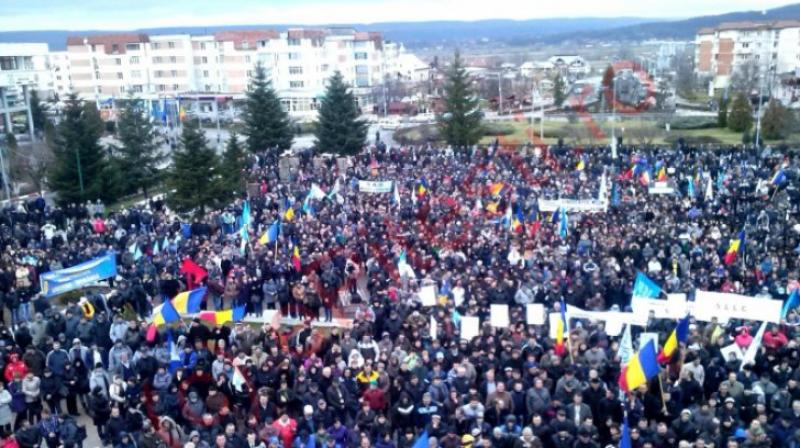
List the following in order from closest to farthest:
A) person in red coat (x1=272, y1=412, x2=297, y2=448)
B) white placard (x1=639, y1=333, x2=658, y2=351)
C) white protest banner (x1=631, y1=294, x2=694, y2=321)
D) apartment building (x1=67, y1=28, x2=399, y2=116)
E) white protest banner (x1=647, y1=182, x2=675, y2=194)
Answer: person in red coat (x1=272, y1=412, x2=297, y2=448)
white placard (x1=639, y1=333, x2=658, y2=351)
white protest banner (x1=631, y1=294, x2=694, y2=321)
white protest banner (x1=647, y1=182, x2=675, y2=194)
apartment building (x1=67, y1=28, x2=399, y2=116)

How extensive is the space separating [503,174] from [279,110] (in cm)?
1616

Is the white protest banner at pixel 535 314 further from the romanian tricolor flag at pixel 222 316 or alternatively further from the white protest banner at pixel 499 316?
the romanian tricolor flag at pixel 222 316

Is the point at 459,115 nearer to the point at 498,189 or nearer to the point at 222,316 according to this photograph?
the point at 498,189

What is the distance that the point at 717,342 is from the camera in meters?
11.8

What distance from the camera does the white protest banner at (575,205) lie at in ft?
67.7

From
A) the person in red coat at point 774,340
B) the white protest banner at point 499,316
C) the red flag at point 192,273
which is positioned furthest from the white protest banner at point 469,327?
the red flag at point 192,273

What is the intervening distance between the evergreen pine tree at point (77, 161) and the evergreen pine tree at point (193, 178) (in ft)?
16.1

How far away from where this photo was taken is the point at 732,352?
36.9 ft

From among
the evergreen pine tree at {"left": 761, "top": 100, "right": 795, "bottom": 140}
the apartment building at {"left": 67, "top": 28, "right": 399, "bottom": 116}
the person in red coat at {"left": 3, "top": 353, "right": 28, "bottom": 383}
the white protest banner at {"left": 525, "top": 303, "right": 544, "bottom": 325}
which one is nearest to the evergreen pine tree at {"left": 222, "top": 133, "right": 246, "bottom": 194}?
the person in red coat at {"left": 3, "top": 353, "right": 28, "bottom": 383}

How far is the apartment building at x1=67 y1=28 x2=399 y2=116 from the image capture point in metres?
79.7

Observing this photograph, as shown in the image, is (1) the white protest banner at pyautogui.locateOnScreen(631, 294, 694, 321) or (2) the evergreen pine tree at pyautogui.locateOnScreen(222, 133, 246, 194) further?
(2) the evergreen pine tree at pyautogui.locateOnScreen(222, 133, 246, 194)

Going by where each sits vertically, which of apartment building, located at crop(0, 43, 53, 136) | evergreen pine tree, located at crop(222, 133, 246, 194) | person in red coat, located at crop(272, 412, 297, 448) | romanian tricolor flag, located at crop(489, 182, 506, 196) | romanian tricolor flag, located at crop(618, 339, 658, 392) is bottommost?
→ person in red coat, located at crop(272, 412, 297, 448)

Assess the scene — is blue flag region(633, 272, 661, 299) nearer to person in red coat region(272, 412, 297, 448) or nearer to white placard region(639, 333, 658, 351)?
white placard region(639, 333, 658, 351)

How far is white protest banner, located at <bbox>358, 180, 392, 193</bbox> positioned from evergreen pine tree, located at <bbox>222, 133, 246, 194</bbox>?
533 cm
